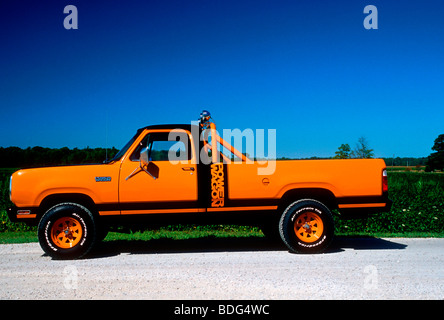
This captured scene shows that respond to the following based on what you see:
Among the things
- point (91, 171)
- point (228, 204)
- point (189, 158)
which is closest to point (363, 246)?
point (228, 204)

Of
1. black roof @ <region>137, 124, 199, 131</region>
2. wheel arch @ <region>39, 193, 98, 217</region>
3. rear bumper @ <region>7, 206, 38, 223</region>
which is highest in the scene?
black roof @ <region>137, 124, 199, 131</region>

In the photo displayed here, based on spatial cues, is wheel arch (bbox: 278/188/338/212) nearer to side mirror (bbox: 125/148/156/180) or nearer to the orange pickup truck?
the orange pickup truck

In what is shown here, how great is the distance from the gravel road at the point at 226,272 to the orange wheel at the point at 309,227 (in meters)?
0.35

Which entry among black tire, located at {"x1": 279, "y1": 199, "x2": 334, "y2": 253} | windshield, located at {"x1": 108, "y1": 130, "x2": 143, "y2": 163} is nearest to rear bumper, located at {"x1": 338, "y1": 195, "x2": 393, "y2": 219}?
black tire, located at {"x1": 279, "y1": 199, "x2": 334, "y2": 253}

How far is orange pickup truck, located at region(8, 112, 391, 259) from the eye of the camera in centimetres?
760

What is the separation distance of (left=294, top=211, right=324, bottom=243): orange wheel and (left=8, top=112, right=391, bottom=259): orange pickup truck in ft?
0.06

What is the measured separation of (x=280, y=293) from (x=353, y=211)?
3399mm

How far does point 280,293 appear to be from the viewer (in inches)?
205

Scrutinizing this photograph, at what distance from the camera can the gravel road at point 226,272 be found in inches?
208

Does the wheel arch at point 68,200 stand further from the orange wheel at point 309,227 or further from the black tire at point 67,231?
the orange wheel at point 309,227

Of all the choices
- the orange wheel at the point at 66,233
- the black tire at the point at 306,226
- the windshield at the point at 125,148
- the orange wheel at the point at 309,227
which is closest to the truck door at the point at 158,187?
the windshield at the point at 125,148

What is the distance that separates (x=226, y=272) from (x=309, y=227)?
216 cm
